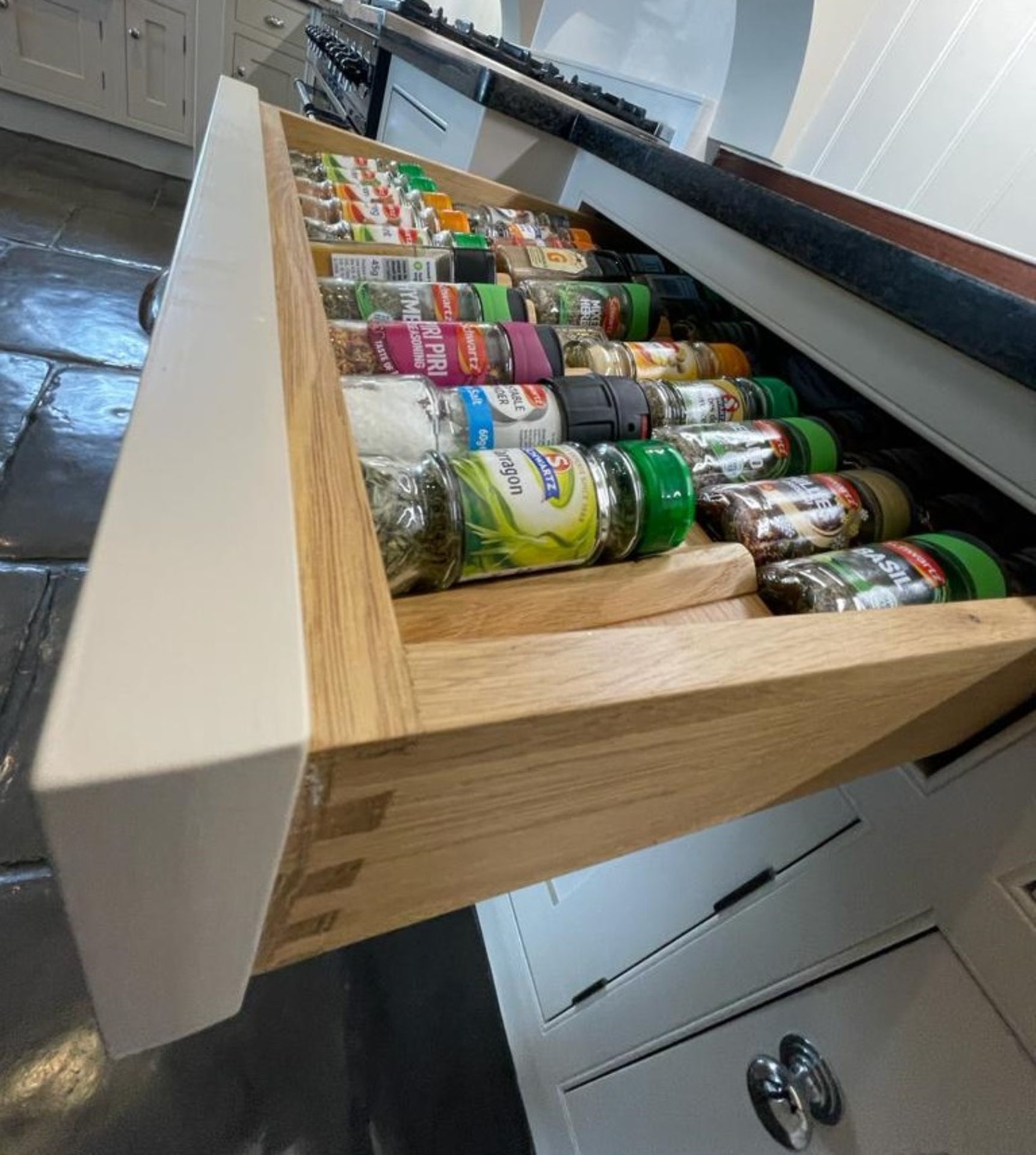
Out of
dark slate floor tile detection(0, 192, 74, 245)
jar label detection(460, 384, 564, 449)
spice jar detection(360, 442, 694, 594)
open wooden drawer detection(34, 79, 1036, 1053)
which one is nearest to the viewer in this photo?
open wooden drawer detection(34, 79, 1036, 1053)

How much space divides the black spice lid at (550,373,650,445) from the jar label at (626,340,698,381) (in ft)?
0.51

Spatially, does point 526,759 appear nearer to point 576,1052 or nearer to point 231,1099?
point 576,1052

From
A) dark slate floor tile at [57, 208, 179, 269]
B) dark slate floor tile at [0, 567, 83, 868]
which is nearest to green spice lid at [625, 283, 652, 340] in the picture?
dark slate floor tile at [0, 567, 83, 868]

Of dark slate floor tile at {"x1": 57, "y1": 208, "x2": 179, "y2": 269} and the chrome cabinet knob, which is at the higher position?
the chrome cabinet knob

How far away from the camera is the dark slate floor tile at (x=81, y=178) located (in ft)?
8.59

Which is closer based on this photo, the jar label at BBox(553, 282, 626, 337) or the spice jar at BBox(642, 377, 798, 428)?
the spice jar at BBox(642, 377, 798, 428)

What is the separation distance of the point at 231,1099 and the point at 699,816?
86 cm

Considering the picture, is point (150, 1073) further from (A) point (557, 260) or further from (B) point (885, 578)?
(A) point (557, 260)

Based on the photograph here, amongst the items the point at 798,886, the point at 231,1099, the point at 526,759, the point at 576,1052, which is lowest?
the point at 231,1099

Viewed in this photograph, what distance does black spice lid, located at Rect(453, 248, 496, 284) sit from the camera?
0.76 metres

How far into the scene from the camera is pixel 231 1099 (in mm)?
841

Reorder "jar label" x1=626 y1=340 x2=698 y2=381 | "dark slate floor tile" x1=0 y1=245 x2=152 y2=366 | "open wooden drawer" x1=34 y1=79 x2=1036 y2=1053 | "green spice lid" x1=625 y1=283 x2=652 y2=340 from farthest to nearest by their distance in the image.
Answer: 1. "dark slate floor tile" x1=0 y1=245 x2=152 y2=366
2. "green spice lid" x1=625 y1=283 x2=652 y2=340
3. "jar label" x1=626 y1=340 x2=698 y2=381
4. "open wooden drawer" x1=34 y1=79 x2=1036 y2=1053

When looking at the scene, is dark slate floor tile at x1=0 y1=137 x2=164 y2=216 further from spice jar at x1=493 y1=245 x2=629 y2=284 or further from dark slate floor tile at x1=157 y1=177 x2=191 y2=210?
spice jar at x1=493 y1=245 x2=629 y2=284

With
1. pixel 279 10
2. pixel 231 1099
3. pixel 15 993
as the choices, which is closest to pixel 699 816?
pixel 231 1099
